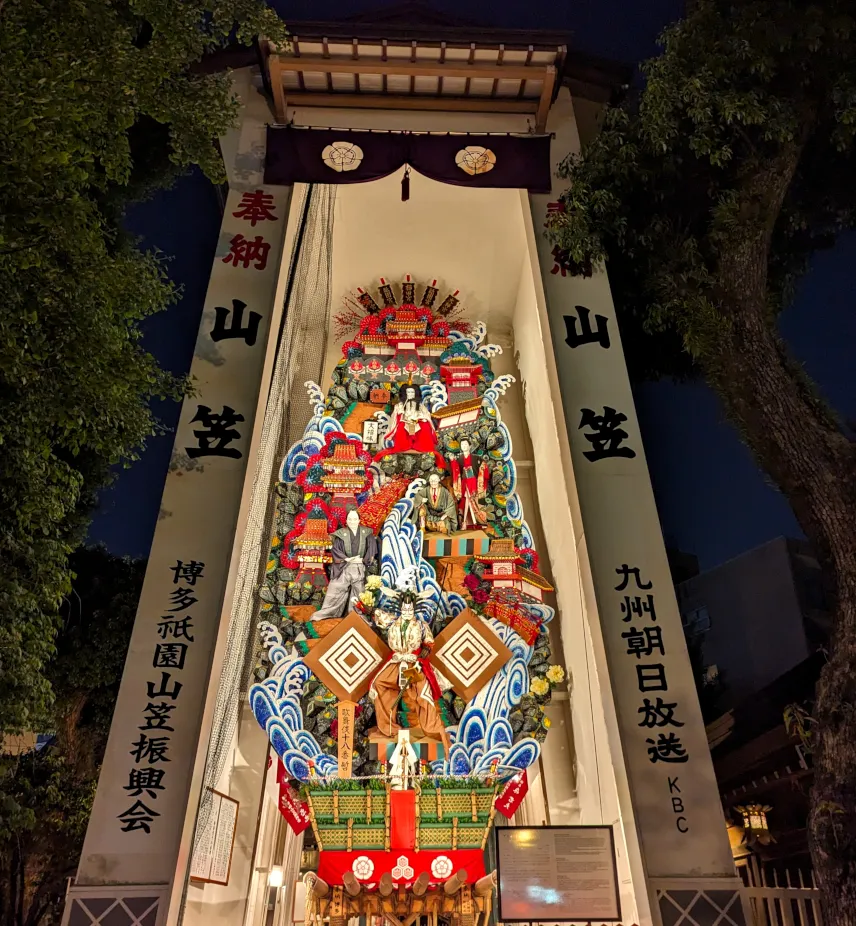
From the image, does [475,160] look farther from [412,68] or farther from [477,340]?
[477,340]

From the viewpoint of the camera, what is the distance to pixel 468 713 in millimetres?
5688

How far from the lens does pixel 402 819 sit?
520cm

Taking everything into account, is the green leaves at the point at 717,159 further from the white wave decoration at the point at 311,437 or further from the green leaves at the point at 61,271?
the green leaves at the point at 61,271

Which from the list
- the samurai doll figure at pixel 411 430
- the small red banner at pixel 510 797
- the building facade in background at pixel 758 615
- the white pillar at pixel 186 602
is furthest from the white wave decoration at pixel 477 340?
the small red banner at pixel 510 797

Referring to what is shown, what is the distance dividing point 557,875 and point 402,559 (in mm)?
2723

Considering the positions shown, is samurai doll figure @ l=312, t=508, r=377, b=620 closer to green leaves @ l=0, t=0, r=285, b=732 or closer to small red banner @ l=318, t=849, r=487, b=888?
small red banner @ l=318, t=849, r=487, b=888

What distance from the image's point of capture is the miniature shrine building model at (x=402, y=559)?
4.34 metres

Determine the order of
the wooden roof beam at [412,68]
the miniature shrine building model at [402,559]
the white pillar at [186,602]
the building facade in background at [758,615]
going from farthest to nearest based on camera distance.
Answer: the wooden roof beam at [412,68], the building facade in background at [758,615], the miniature shrine building model at [402,559], the white pillar at [186,602]

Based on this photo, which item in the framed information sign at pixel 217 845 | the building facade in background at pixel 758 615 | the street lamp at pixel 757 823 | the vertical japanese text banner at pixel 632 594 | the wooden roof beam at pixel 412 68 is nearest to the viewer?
the vertical japanese text banner at pixel 632 594

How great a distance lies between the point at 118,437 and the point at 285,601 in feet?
6.47

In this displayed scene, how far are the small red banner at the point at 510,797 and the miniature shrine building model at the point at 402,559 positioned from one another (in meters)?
0.02

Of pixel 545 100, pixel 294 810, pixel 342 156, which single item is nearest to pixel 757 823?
pixel 294 810

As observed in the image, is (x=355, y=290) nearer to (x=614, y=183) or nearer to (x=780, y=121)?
(x=614, y=183)

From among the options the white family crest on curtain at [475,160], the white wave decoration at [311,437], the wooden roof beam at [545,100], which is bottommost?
the white wave decoration at [311,437]
